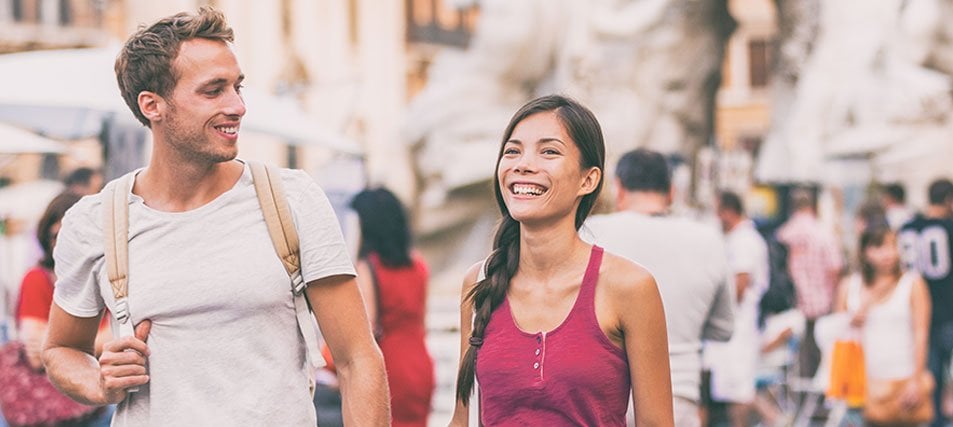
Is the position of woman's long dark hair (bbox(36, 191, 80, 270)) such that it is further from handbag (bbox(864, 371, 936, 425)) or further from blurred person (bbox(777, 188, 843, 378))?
blurred person (bbox(777, 188, 843, 378))

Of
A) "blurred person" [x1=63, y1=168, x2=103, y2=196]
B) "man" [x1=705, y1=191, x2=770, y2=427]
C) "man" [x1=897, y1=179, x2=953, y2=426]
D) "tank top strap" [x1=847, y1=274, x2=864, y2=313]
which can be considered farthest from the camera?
"man" [x1=897, y1=179, x2=953, y2=426]

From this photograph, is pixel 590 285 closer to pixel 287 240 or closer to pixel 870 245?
pixel 287 240

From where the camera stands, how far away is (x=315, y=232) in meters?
3.77

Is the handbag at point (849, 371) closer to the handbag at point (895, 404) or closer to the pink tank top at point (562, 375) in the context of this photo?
the handbag at point (895, 404)

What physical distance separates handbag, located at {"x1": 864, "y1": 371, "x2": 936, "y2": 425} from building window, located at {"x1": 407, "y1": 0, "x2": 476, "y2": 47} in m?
40.3

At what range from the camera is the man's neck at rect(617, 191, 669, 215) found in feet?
20.4

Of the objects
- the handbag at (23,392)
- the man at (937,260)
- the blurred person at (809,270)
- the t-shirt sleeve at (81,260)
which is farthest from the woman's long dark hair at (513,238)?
the blurred person at (809,270)

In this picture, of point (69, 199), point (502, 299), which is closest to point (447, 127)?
point (69, 199)

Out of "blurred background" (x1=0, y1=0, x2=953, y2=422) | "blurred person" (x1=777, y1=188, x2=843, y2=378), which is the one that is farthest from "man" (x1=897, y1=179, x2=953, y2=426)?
"blurred background" (x1=0, y1=0, x2=953, y2=422)

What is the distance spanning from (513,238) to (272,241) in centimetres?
61

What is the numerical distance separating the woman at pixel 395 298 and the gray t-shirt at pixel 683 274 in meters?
1.53

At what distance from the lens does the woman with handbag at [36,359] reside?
22.0ft

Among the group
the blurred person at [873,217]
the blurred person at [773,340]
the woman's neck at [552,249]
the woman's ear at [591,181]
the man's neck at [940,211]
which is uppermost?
the woman's ear at [591,181]

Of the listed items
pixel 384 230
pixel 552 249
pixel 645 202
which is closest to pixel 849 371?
pixel 384 230
